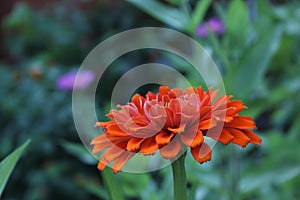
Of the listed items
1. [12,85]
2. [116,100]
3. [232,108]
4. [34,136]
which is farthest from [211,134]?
[12,85]

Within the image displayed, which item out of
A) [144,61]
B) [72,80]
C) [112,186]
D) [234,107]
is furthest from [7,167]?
[144,61]

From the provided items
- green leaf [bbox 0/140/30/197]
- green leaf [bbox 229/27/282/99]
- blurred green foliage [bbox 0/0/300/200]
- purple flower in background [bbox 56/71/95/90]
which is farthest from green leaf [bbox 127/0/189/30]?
purple flower in background [bbox 56/71/95/90]

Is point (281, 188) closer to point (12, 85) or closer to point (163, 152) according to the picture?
point (163, 152)

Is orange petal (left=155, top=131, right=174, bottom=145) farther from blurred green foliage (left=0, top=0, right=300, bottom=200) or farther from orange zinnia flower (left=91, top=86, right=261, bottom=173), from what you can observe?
blurred green foliage (left=0, top=0, right=300, bottom=200)

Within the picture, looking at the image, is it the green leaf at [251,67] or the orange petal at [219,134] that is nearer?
the orange petal at [219,134]

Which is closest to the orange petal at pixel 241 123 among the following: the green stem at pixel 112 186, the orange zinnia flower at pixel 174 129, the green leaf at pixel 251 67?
the orange zinnia flower at pixel 174 129

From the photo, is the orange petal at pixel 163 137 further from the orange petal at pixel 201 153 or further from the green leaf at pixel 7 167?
the green leaf at pixel 7 167
